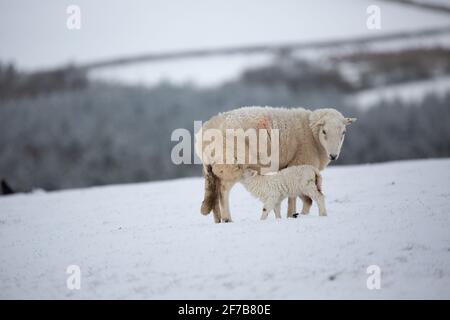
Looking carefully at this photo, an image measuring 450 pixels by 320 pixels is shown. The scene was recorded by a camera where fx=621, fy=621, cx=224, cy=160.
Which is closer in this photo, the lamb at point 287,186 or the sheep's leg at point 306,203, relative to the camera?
the lamb at point 287,186

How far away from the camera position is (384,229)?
9.56m

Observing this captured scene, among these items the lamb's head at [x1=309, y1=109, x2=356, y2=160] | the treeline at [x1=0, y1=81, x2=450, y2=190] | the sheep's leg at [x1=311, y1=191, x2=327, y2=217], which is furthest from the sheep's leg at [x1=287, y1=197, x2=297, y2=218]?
the treeline at [x1=0, y1=81, x2=450, y2=190]

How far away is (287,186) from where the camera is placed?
36.7ft

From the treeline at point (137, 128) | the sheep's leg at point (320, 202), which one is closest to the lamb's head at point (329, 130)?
the sheep's leg at point (320, 202)

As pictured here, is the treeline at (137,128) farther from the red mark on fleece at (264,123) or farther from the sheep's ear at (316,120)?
the red mark on fleece at (264,123)

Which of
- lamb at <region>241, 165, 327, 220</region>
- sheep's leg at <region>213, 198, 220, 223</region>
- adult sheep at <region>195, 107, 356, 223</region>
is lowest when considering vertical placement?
sheep's leg at <region>213, 198, 220, 223</region>

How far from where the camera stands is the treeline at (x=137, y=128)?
153 feet

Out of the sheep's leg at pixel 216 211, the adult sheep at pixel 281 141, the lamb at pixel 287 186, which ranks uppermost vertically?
the adult sheep at pixel 281 141

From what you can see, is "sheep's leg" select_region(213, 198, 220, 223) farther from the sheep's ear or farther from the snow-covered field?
the sheep's ear

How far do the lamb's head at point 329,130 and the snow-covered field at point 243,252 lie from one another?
1.16 m

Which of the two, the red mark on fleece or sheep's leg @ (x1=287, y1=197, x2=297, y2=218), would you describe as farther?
sheep's leg @ (x1=287, y1=197, x2=297, y2=218)

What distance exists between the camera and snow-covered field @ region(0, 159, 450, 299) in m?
7.88

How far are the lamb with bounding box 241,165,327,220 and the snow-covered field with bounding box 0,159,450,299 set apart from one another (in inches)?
21.4
